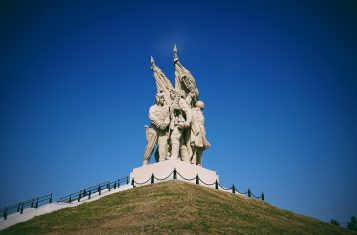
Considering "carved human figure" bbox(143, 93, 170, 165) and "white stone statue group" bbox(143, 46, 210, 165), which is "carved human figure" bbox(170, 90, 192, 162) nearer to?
"white stone statue group" bbox(143, 46, 210, 165)

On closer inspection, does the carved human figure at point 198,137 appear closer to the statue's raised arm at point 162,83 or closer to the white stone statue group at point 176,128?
the white stone statue group at point 176,128

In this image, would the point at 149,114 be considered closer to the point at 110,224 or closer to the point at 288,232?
the point at 110,224

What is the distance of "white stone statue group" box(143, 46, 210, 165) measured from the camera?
859 inches

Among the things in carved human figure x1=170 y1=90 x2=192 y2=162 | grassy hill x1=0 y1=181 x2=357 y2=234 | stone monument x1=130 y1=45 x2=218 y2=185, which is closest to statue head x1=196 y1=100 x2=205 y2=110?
stone monument x1=130 y1=45 x2=218 y2=185

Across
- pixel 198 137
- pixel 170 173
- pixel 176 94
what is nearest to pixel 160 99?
pixel 176 94

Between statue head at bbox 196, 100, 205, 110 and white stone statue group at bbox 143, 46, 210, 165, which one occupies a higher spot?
statue head at bbox 196, 100, 205, 110

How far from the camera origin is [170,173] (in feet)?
65.5

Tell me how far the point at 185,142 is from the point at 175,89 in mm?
3778

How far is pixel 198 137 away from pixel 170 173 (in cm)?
354

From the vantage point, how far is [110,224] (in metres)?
13.7

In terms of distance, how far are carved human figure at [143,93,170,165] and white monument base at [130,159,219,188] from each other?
1070 millimetres

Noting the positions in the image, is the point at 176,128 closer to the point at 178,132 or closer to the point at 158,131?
the point at 178,132

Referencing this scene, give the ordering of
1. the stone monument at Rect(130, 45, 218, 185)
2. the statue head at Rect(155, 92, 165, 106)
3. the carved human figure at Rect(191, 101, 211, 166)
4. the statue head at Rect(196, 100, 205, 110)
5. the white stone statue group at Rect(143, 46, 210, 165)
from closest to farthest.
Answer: the stone monument at Rect(130, 45, 218, 185) → the white stone statue group at Rect(143, 46, 210, 165) → the carved human figure at Rect(191, 101, 211, 166) → the statue head at Rect(155, 92, 165, 106) → the statue head at Rect(196, 100, 205, 110)

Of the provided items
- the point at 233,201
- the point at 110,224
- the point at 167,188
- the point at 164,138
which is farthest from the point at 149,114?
the point at 110,224
